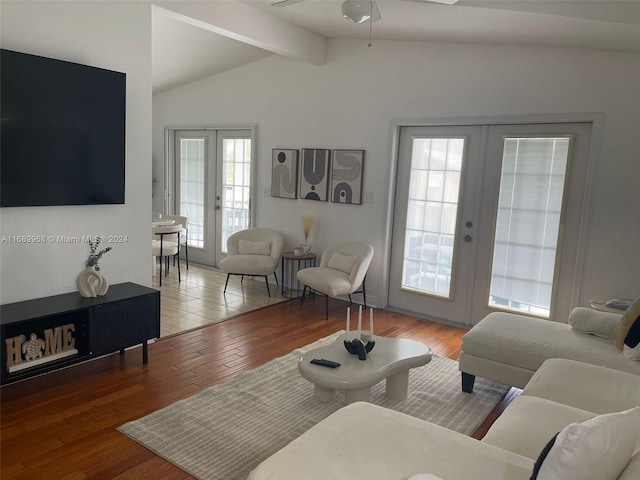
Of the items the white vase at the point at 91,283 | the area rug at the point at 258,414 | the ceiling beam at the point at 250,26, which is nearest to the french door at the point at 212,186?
the ceiling beam at the point at 250,26

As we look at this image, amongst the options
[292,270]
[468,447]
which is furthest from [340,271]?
[468,447]

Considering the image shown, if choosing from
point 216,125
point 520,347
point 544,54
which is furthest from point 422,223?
point 216,125

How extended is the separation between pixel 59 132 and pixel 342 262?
3.00 meters

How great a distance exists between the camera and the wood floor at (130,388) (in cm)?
252

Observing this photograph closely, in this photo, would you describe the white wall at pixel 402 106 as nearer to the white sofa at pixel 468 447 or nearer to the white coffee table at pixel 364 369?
the white coffee table at pixel 364 369

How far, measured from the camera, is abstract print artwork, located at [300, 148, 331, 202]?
5750mm

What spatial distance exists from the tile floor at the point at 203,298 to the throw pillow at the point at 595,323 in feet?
10.3

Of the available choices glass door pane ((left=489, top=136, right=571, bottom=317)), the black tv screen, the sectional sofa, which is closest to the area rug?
the sectional sofa

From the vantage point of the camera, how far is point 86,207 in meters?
3.59

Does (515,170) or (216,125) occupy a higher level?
(216,125)

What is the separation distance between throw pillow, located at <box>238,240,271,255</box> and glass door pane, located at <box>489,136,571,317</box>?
264cm

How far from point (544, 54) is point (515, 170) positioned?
3.33 ft

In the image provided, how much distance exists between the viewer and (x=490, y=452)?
1.85m

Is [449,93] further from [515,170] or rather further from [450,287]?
[450,287]
